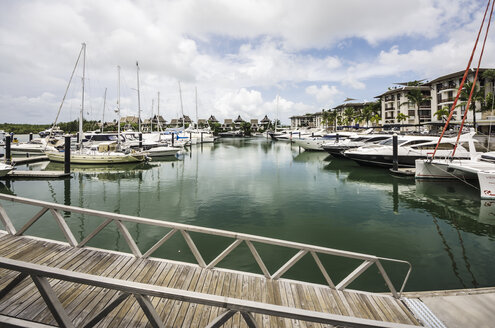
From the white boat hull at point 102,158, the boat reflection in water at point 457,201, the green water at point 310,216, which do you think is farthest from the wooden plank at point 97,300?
the white boat hull at point 102,158

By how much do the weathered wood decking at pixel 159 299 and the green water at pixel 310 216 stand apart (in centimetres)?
255

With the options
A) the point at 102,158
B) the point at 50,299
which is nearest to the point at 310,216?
the point at 50,299

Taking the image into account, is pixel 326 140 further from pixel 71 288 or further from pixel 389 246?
pixel 71 288

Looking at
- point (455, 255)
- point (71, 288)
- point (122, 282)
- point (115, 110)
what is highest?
point (115, 110)

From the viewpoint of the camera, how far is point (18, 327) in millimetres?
2938

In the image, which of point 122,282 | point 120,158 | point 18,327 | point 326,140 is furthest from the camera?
point 326,140

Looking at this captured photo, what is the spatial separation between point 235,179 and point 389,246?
46.6 feet

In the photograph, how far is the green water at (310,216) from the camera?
797cm

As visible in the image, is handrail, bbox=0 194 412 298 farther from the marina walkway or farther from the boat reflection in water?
the boat reflection in water

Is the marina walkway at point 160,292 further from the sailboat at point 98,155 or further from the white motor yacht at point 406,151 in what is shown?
the sailboat at point 98,155

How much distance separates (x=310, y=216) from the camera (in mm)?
12672

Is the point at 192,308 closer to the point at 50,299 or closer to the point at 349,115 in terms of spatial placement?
the point at 50,299

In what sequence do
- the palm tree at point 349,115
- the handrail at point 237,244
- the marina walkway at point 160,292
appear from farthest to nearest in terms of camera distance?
the palm tree at point 349,115
the handrail at point 237,244
the marina walkway at point 160,292

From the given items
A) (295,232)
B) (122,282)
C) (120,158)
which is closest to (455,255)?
(295,232)
